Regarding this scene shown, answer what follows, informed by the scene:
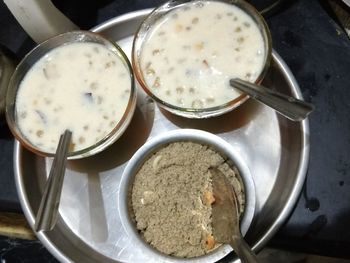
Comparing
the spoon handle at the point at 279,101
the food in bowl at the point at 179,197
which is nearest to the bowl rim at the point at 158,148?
the food in bowl at the point at 179,197

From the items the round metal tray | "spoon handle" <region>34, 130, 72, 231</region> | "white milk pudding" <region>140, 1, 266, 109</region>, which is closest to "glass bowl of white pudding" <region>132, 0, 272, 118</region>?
"white milk pudding" <region>140, 1, 266, 109</region>

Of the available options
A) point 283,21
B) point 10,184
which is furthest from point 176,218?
point 283,21

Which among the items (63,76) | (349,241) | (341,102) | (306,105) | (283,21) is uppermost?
(63,76)

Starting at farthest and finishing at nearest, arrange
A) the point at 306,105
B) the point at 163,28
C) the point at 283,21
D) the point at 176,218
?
1. the point at 283,21
2. the point at 163,28
3. the point at 176,218
4. the point at 306,105

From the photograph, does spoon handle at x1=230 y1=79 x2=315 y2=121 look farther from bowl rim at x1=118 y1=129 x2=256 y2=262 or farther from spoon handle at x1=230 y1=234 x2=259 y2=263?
spoon handle at x1=230 y1=234 x2=259 y2=263

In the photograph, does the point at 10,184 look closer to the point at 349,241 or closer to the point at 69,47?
the point at 69,47

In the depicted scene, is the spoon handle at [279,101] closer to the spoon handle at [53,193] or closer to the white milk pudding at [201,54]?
the white milk pudding at [201,54]
